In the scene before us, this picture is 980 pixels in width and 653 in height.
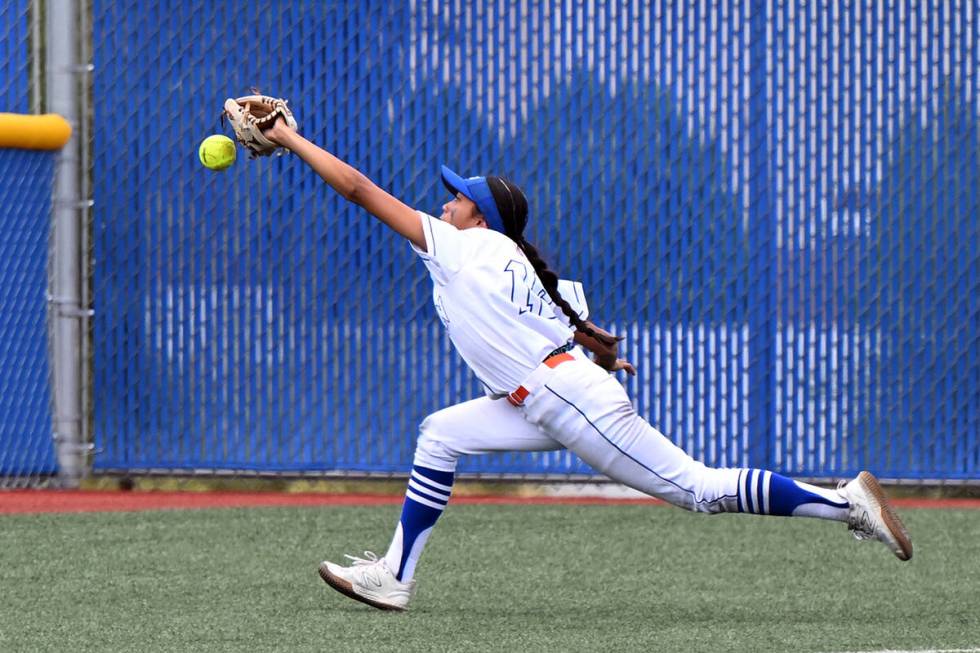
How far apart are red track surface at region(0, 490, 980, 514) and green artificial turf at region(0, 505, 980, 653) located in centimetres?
28

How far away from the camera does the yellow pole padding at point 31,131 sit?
9023mm

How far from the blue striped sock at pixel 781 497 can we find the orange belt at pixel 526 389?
2.16 feet

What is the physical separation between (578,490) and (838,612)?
3.33 metres

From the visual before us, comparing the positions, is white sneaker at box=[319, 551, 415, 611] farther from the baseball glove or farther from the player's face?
the baseball glove

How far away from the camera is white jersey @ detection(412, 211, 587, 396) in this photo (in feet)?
18.7

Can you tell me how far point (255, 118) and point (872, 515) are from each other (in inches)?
89.3

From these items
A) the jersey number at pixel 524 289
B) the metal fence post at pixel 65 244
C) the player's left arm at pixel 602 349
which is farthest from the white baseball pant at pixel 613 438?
the metal fence post at pixel 65 244

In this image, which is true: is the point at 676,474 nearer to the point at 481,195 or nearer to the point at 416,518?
the point at 416,518

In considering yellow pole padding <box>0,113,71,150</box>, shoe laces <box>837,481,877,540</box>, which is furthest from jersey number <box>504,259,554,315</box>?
yellow pole padding <box>0,113,71,150</box>

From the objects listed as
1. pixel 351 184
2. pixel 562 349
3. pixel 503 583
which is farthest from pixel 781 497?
pixel 351 184

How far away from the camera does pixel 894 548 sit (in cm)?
575

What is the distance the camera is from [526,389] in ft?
18.9

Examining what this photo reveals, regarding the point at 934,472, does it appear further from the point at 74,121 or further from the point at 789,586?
the point at 74,121

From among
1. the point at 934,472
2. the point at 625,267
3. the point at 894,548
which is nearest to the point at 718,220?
the point at 625,267
